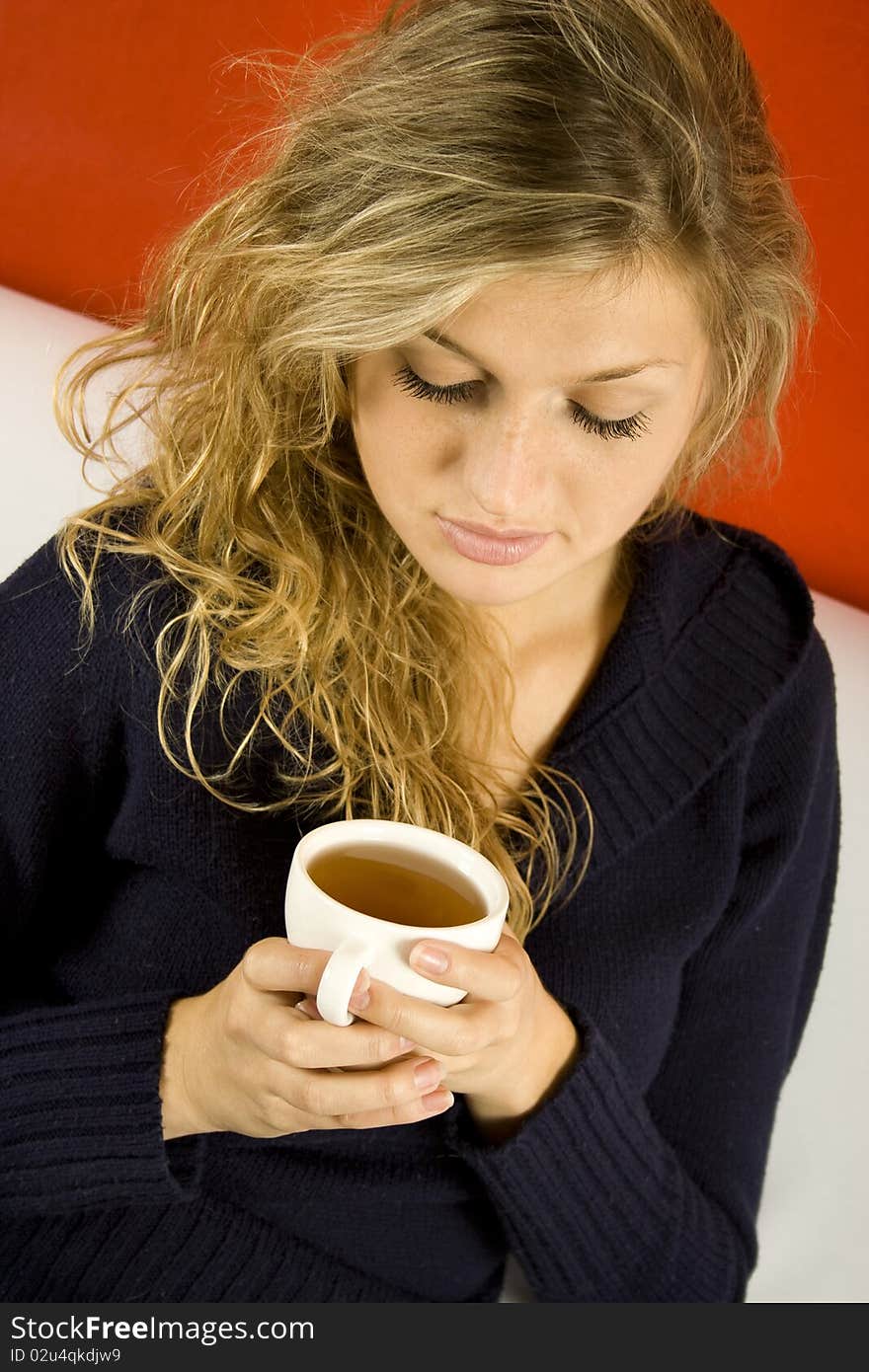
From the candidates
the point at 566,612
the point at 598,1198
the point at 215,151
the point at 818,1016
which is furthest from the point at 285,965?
the point at 215,151

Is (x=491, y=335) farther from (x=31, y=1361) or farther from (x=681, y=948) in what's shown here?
(x=31, y=1361)

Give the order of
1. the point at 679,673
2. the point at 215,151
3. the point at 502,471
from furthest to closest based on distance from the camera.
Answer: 1. the point at 215,151
2. the point at 679,673
3. the point at 502,471

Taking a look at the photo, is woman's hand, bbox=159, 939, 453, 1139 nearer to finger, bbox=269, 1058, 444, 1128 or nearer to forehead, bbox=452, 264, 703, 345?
finger, bbox=269, 1058, 444, 1128

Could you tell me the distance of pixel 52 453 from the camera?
1.45 m

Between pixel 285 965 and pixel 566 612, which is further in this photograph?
pixel 566 612

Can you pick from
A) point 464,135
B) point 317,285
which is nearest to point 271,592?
point 317,285

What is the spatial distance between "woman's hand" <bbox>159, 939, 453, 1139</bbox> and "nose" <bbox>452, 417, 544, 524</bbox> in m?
0.33

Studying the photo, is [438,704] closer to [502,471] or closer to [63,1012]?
[502,471]

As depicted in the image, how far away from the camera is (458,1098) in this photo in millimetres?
1063

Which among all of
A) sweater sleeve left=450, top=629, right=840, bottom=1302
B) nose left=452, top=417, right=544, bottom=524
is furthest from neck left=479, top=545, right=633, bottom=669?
nose left=452, top=417, right=544, bottom=524

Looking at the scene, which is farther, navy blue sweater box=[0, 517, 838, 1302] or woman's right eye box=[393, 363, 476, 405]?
navy blue sweater box=[0, 517, 838, 1302]

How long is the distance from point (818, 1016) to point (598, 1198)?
0.50 metres

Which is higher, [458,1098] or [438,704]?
[438,704]

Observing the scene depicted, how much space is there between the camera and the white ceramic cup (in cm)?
67
